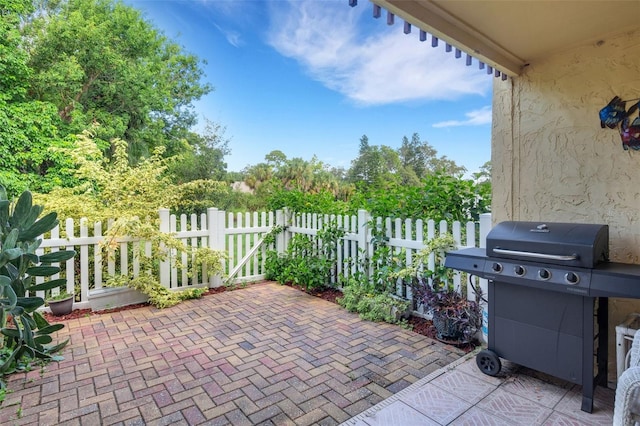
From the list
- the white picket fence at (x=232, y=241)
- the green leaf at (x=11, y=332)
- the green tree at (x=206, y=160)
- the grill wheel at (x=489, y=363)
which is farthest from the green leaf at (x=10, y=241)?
the green tree at (x=206, y=160)

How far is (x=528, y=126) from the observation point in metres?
2.80

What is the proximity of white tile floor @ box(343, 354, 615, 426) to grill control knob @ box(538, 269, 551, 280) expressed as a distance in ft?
2.69

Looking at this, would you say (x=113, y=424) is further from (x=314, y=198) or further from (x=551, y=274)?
(x=314, y=198)

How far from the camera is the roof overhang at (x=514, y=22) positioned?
1926mm

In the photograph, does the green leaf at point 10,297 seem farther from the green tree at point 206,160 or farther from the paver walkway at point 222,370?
the green tree at point 206,160

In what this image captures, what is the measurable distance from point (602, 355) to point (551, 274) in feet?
2.52

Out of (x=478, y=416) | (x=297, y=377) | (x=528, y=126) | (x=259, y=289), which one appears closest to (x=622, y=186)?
(x=528, y=126)

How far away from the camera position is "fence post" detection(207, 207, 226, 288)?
4.94 m

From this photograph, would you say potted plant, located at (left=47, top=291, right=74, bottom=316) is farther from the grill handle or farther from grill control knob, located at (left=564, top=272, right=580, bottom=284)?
grill control knob, located at (left=564, top=272, right=580, bottom=284)

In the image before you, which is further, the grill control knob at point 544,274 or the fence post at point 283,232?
the fence post at point 283,232

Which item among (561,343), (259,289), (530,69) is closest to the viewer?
(561,343)

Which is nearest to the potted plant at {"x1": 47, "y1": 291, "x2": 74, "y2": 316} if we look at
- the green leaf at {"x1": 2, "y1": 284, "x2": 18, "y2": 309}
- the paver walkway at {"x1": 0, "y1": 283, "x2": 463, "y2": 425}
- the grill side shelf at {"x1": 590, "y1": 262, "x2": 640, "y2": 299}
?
the paver walkway at {"x1": 0, "y1": 283, "x2": 463, "y2": 425}

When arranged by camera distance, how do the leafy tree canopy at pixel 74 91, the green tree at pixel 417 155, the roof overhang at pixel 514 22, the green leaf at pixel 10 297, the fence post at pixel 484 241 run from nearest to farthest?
the roof overhang at pixel 514 22 < the green leaf at pixel 10 297 < the fence post at pixel 484 241 < the leafy tree canopy at pixel 74 91 < the green tree at pixel 417 155

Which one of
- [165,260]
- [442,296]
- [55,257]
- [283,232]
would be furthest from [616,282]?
[165,260]
